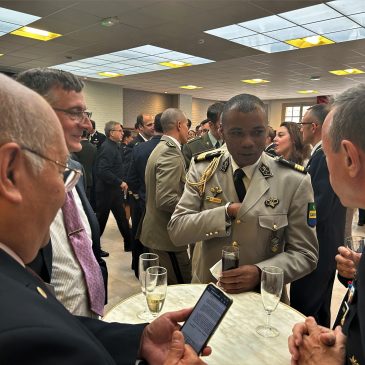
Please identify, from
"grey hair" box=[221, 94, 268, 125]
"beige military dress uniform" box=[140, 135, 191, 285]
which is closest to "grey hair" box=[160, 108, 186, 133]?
"beige military dress uniform" box=[140, 135, 191, 285]

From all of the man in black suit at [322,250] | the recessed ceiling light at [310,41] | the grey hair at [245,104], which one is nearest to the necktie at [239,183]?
the grey hair at [245,104]

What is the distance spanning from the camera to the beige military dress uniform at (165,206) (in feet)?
9.53

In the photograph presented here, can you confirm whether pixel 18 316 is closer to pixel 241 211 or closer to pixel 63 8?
pixel 241 211

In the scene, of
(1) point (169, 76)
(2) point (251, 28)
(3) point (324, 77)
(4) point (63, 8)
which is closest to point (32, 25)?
(4) point (63, 8)

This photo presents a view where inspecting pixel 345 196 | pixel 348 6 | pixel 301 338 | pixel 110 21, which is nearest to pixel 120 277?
pixel 301 338

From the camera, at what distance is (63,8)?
519cm

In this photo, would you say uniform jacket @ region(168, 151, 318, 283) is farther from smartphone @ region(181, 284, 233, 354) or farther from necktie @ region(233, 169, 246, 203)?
A: smartphone @ region(181, 284, 233, 354)

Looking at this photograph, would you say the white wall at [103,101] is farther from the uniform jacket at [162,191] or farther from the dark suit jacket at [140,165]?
the uniform jacket at [162,191]

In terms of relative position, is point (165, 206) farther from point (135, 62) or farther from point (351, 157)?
point (135, 62)

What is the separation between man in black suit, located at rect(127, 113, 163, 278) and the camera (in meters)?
3.74

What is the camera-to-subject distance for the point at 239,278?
1.53m

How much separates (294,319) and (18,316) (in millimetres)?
1162

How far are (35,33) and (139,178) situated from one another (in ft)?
15.1

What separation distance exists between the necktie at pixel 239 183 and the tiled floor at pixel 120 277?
1979 mm
